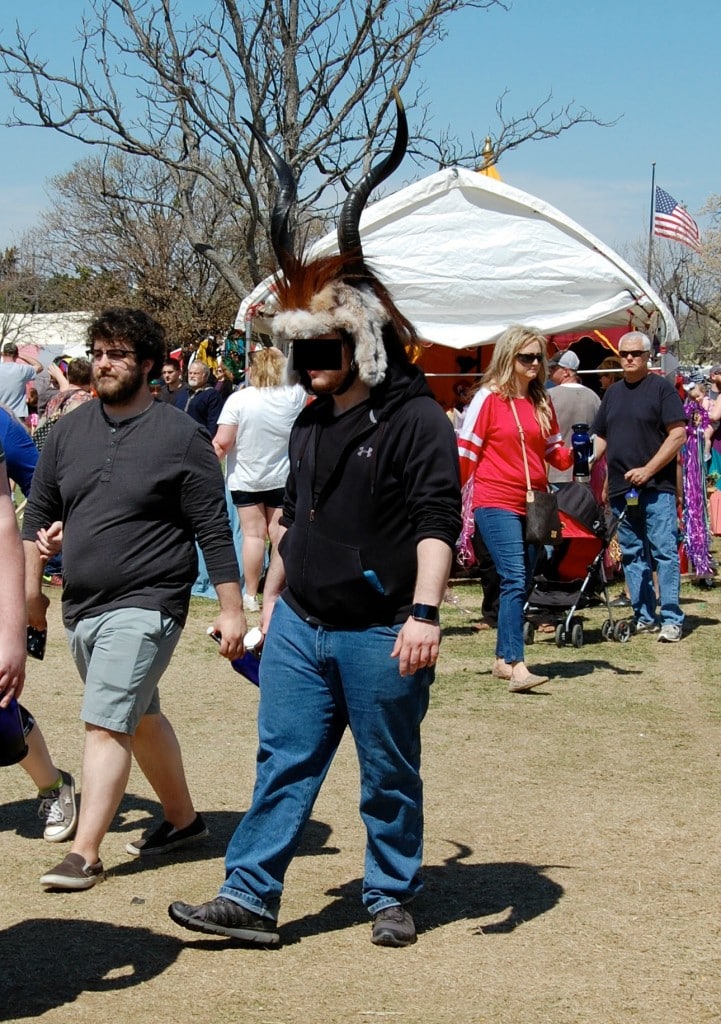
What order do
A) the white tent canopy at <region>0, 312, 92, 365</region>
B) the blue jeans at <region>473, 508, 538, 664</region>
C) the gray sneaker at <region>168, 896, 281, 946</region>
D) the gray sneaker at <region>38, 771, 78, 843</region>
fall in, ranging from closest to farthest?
1. the gray sneaker at <region>168, 896, 281, 946</region>
2. the gray sneaker at <region>38, 771, 78, 843</region>
3. the blue jeans at <region>473, 508, 538, 664</region>
4. the white tent canopy at <region>0, 312, 92, 365</region>

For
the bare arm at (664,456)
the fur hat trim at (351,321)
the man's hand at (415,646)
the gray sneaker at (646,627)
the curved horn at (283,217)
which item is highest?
the curved horn at (283,217)

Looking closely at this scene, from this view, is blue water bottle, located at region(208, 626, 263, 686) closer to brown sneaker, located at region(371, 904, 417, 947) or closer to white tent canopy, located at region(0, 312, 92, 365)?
brown sneaker, located at region(371, 904, 417, 947)

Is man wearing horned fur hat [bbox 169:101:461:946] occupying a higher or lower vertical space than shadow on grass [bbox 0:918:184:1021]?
higher

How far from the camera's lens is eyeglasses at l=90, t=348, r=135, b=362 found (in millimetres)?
4820

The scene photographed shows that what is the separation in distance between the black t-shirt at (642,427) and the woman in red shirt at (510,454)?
1.77 metres

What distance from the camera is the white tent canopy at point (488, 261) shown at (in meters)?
12.4

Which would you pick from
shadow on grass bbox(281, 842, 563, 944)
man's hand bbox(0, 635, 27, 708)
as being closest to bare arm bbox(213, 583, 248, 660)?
shadow on grass bbox(281, 842, 563, 944)

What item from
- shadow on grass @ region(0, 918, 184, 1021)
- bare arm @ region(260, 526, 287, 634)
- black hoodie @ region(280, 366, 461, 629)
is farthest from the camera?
bare arm @ region(260, 526, 287, 634)

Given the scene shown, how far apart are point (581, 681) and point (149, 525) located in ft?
15.2

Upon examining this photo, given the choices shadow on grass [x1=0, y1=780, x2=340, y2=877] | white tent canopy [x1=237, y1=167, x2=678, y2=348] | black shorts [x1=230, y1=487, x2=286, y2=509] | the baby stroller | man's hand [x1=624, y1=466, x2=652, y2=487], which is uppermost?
white tent canopy [x1=237, y1=167, x2=678, y2=348]

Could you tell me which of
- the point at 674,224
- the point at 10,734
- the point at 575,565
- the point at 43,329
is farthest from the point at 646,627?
the point at 43,329

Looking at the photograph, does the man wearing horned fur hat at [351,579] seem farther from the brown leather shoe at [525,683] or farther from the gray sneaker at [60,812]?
the brown leather shoe at [525,683]

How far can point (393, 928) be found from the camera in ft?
14.0

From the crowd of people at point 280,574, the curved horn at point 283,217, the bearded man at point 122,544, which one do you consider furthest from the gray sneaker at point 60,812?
the curved horn at point 283,217
